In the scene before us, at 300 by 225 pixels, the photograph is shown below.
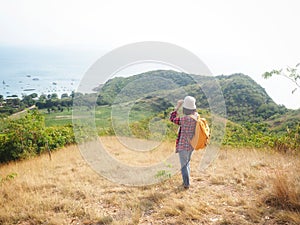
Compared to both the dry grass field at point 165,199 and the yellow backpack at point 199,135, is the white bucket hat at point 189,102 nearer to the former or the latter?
the yellow backpack at point 199,135

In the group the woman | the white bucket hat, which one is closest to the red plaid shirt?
the woman

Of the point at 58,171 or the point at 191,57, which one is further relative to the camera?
the point at 58,171

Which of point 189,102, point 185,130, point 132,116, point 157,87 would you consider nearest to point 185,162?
point 185,130

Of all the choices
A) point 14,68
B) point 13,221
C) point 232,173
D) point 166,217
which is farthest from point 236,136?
point 14,68

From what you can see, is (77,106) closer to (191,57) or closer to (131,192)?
(131,192)

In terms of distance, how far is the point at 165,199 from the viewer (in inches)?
167

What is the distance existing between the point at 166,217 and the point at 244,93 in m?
28.1

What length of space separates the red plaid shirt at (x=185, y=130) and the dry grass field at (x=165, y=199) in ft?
2.83

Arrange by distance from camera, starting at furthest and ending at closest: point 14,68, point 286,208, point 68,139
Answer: point 14,68 < point 68,139 < point 286,208

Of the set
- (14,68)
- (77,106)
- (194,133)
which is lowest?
(194,133)

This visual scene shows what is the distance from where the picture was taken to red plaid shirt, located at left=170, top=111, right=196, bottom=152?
14.0 ft

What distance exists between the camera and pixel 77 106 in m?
5.47

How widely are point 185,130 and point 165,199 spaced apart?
121cm

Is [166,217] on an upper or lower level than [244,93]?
lower
